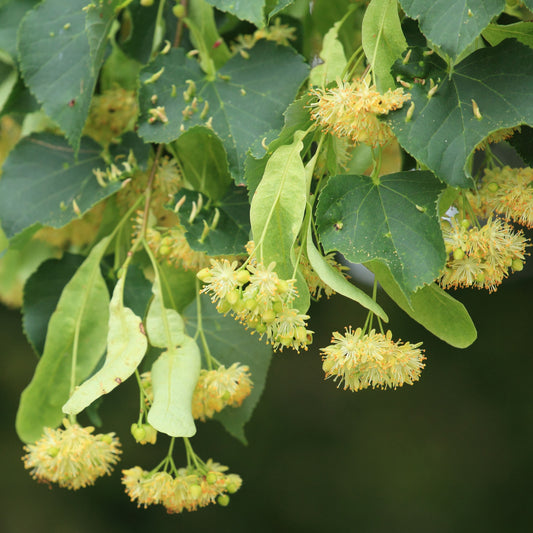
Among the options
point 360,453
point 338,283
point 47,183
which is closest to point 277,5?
point 338,283

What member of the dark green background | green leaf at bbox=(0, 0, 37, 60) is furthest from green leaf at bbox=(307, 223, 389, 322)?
the dark green background

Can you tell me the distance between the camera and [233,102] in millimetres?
654

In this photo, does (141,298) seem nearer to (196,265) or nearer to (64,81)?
(196,265)

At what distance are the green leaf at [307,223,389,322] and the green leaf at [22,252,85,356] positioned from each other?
16.0 inches

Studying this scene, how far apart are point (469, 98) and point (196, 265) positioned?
325mm

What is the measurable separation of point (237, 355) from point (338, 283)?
307 millimetres

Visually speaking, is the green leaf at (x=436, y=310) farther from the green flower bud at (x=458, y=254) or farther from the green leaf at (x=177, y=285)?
the green leaf at (x=177, y=285)

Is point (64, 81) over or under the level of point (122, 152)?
over

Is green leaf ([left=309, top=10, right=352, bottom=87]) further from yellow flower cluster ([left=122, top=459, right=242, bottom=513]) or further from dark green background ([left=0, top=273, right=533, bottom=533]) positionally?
dark green background ([left=0, top=273, right=533, bottom=533])

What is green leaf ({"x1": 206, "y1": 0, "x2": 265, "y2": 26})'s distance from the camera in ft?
1.83

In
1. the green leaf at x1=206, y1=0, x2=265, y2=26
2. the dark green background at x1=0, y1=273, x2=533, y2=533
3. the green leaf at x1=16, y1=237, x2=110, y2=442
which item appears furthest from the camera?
the dark green background at x1=0, y1=273, x2=533, y2=533

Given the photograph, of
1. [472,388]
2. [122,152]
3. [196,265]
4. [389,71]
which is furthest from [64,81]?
[472,388]

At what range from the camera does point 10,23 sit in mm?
785

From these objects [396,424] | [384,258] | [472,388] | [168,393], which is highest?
[384,258]
